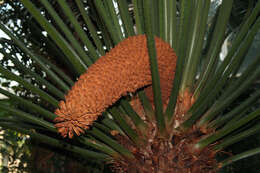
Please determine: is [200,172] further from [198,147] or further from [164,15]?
[164,15]

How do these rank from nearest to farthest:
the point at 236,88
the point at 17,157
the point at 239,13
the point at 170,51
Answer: the point at 170,51 → the point at 236,88 → the point at 17,157 → the point at 239,13

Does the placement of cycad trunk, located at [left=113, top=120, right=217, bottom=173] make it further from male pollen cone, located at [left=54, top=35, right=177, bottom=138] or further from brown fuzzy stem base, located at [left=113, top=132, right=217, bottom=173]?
male pollen cone, located at [left=54, top=35, right=177, bottom=138]

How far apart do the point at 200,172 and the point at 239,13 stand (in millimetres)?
2956

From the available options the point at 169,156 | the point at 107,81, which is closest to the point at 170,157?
the point at 169,156

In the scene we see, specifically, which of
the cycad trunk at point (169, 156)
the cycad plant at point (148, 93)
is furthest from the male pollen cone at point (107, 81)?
the cycad trunk at point (169, 156)

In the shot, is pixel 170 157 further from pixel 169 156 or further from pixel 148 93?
pixel 148 93

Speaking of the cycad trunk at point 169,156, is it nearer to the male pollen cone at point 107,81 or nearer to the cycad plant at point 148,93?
the cycad plant at point 148,93

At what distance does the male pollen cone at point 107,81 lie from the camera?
3.09 feet

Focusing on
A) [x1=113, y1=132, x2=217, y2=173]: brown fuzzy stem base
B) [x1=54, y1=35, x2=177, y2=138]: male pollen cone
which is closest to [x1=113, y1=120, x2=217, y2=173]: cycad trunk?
[x1=113, y1=132, x2=217, y2=173]: brown fuzzy stem base

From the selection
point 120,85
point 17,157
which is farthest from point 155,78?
point 17,157

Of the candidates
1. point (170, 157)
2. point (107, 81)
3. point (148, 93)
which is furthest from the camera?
point (148, 93)

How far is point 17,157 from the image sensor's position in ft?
10.4

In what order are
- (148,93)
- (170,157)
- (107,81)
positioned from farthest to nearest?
1. (148,93)
2. (170,157)
3. (107,81)

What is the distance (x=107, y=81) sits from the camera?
103cm
